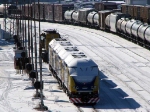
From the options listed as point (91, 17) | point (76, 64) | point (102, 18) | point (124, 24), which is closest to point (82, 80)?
point (76, 64)

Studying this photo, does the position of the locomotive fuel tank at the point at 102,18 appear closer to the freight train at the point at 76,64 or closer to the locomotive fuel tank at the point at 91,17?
the locomotive fuel tank at the point at 91,17

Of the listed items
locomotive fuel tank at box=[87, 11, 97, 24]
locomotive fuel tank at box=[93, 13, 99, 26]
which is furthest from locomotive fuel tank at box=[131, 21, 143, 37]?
locomotive fuel tank at box=[87, 11, 97, 24]

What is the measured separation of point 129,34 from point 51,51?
31794mm

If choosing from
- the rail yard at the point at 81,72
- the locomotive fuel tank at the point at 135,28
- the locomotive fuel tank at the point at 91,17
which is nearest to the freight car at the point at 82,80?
the rail yard at the point at 81,72

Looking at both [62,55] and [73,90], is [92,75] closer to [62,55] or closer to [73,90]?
[73,90]

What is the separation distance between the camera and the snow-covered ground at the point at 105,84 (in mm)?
43188

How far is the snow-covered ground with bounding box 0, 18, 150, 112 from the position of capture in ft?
142

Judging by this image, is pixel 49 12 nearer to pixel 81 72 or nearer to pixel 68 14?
pixel 68 14

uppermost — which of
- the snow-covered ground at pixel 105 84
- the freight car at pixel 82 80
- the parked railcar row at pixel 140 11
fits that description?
the parked railcar row at pixel 140 11

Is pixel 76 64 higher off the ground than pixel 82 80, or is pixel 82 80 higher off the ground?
pixel 76 64

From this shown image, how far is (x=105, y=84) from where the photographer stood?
5272 centimetres

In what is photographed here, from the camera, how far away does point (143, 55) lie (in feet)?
239

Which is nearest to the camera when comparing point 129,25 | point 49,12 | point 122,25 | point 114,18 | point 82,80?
point 82,80

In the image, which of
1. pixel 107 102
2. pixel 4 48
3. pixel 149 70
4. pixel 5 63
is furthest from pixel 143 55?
pixel 107 102
